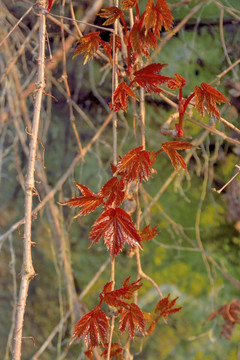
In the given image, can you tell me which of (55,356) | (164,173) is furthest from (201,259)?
(55,356)

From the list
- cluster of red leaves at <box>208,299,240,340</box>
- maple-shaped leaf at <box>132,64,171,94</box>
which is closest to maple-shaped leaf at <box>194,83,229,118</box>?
maple-shaped leaf at <box>132,64,171,94</box>

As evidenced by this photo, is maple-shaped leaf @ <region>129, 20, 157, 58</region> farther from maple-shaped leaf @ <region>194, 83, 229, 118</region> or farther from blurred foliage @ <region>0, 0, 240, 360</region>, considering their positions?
blurred foliage @ <region>0, 0, 240, 360</region>

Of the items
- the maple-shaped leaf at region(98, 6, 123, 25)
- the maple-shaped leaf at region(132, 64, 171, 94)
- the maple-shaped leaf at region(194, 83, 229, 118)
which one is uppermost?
the maple-shaped leaf at region(98, 6, 123, 25)

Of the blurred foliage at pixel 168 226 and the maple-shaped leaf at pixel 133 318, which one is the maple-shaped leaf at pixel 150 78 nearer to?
the maple-shaped leaf at pixel 133 318

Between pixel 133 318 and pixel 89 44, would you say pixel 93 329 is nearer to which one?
pixel 133 318

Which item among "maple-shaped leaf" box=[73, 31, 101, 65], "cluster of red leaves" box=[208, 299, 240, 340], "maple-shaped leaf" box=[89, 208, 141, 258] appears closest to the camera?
"maple-shaped leaf" box=[89, 208, 141, 258]
